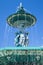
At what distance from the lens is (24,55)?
2672cm

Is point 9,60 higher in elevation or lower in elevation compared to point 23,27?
lower

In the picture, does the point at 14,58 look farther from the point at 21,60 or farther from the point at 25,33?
the point at 25,33

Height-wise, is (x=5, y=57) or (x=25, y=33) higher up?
(x=25, y=33)

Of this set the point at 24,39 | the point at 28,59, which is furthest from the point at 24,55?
the point at 24,39

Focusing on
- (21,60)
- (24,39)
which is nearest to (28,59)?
(21,60)

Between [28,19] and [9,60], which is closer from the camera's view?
[9,60]

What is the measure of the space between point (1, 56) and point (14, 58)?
1515 mm

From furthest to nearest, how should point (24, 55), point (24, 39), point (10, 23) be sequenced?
point (10, 23) < point (24, 39) < point (24, 55)

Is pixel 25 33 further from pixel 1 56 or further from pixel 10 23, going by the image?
pixel 1 56

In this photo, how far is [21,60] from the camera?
1073 inches

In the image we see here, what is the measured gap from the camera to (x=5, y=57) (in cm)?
2728

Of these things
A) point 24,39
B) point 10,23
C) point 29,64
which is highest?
point 10,23

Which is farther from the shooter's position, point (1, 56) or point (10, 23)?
point (10, 23)

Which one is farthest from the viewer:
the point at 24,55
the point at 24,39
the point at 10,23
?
the point at 10,23
